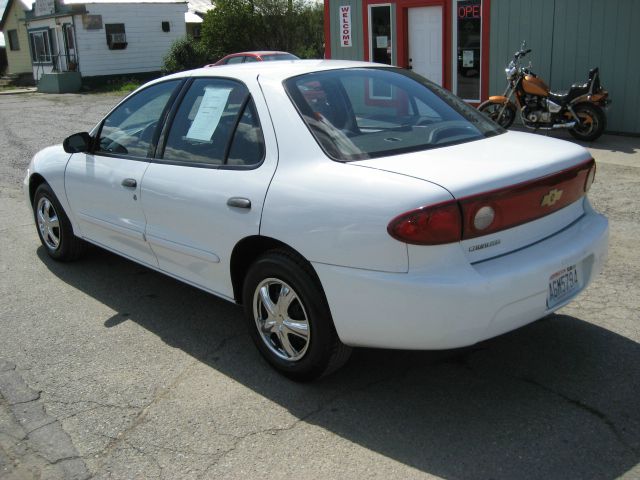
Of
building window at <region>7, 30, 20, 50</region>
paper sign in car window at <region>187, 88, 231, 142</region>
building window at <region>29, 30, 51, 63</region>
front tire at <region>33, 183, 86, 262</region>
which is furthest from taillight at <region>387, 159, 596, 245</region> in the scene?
building window at <region>7, 30, 20, 50</region>

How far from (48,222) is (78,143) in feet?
3.69

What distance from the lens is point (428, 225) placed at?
10.0ft

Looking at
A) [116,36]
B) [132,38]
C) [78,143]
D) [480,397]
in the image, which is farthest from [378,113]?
[132,38]

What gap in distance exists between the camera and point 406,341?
3234 millimetres

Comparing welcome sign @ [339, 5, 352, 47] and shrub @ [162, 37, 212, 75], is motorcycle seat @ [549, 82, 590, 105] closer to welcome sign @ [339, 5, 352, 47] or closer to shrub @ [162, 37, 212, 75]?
welcome sign @ [339, 5, 352, 47]

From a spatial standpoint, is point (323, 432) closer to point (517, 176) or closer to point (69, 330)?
point (517, 176)

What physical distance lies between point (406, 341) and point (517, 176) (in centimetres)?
95

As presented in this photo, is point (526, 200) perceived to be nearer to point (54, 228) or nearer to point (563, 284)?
point (563, 284)

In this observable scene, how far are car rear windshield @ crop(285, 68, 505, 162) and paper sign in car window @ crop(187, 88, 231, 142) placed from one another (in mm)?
505

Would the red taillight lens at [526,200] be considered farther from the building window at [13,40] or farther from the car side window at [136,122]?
the building window at [13,40]

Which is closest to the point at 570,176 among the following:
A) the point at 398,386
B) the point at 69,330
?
the point at 398,386

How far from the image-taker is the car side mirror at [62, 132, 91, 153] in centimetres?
523

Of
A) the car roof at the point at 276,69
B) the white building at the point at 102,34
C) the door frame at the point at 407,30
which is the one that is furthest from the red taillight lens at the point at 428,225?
the white building at the point at 102,34

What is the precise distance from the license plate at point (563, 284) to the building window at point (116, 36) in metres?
31.0
